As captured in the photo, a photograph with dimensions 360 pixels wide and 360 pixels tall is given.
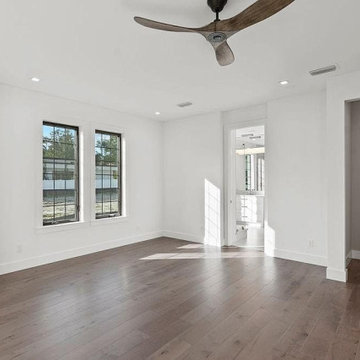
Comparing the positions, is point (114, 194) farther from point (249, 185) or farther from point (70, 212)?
point (249, 185)

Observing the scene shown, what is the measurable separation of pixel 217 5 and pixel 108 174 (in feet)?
13.4

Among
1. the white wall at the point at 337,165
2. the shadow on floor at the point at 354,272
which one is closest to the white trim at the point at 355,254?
the shadow on floor at the point at 354,272

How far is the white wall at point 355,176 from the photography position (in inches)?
183

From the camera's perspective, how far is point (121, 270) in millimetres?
4191

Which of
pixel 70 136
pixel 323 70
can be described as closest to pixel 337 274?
pixel 323 70

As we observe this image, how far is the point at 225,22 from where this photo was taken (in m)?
2.10

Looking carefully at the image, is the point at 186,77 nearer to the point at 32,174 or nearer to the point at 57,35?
the point at 57,35

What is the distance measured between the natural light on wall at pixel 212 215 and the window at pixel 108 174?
189 centimetres

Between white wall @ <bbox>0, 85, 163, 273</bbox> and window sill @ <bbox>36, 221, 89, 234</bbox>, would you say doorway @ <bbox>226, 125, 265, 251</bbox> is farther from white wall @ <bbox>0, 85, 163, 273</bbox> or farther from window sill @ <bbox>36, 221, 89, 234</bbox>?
window sill @ <bbox>36, 221, 89, 234</bbox>

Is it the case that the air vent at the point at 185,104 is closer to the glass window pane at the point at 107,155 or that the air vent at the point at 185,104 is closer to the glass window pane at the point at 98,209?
the glass window pane at the point at 107,155

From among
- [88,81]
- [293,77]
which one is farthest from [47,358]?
[293,77]

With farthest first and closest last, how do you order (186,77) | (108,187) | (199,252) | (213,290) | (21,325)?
1. (108,187)
2. (199,252)
3. (186,77)
4. (213,290)
5. (21,325)

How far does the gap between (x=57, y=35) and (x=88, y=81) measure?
4.09ft

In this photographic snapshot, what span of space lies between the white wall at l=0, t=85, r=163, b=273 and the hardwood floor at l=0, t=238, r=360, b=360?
469mm
